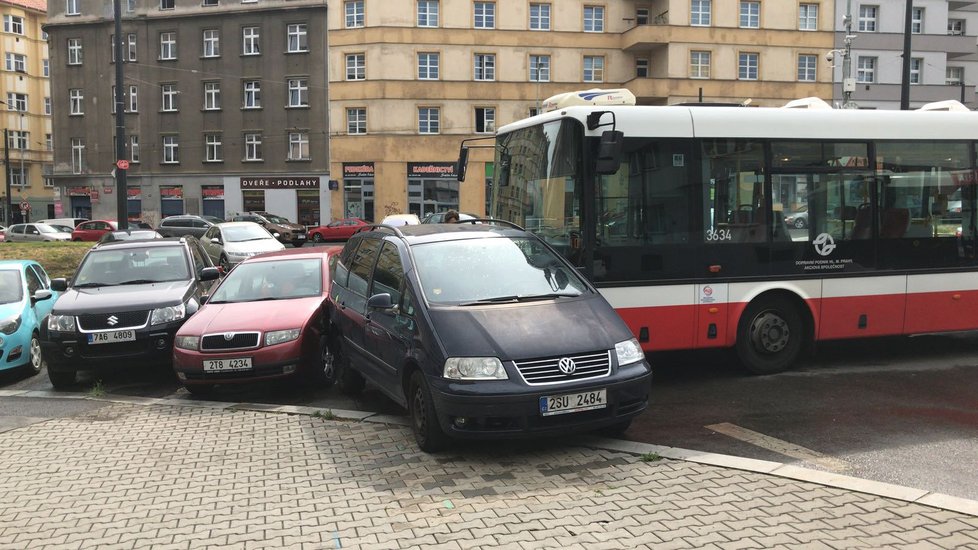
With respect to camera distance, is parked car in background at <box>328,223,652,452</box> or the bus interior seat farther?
the bus interior seat

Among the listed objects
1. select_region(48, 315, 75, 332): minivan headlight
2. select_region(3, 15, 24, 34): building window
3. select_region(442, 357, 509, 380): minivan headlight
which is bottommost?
select_region(48, 315, 75, 332): minivan headlight

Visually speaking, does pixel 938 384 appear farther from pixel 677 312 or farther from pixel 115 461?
pixel 115 461

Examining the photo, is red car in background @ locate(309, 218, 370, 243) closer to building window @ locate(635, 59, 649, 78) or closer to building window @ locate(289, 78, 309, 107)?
building window @ locate(289, 78, 309, 107)

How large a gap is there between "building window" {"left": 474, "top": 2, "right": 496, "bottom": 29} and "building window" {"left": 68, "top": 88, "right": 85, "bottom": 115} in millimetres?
26767

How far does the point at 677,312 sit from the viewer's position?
8344 mm

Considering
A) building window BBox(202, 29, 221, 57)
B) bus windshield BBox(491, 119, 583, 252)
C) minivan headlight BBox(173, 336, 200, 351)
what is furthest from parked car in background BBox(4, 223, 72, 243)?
bus windshield BBox(491, 119, 583, 252)

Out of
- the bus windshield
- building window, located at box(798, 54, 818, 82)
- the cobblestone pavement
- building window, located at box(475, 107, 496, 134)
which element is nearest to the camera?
the cobblestone pavement

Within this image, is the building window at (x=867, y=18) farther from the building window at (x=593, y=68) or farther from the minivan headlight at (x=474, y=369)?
the minivan headlight at (x=474, y=369)

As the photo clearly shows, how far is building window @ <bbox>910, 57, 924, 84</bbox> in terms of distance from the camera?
48.9m

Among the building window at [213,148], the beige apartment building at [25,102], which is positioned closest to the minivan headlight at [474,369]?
the building window at [213,148]

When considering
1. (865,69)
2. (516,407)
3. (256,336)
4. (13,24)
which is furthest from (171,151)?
(516,407)

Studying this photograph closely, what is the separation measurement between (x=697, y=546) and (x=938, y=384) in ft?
17.4

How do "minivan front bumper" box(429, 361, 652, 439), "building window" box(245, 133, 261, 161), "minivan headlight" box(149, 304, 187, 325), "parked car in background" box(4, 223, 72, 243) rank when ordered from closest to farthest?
"minivan front bumper" box(429, 361, 652, 439) → "minivan headlight" box(149, 304, 187, 325) → "parked car in background" box(4, 223, 72, 243) → "building window" box(245, 133, 261, 161)

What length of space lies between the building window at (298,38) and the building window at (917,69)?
37.0 meters
